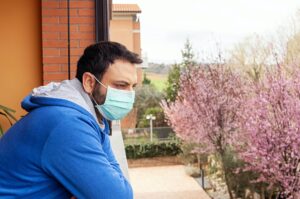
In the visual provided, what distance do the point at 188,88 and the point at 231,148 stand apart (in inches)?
69.4

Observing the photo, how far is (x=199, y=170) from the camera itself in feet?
36.3

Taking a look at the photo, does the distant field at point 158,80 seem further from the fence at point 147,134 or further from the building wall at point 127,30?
the building wall at point 127,30

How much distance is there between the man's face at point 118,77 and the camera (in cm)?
111

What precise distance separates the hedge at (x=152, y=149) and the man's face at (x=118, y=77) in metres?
11.4

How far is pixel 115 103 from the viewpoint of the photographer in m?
1.21

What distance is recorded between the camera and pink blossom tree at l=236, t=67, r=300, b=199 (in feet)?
20.3

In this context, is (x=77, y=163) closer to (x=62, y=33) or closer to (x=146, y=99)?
(x=62, y=33)

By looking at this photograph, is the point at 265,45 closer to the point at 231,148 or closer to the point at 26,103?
the point at 231,148

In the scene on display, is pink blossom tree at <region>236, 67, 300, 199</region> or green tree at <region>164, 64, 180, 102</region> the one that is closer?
pink blossom tree at <region>236, 67, 300, 199</region>

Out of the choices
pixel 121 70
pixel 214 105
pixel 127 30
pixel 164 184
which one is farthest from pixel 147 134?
pixel 121 70

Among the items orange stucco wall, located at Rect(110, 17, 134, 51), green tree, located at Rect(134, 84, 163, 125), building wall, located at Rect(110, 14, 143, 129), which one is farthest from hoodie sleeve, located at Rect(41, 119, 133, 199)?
orange stucco wall, located at Rect(110, 17, 134, 51)

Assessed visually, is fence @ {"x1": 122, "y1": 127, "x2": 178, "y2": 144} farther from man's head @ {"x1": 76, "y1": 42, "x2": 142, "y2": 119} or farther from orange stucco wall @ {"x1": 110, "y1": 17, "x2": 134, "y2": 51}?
man's head @ {"x1": 76, "y1": 42, "x2": 142, "y2": 119}

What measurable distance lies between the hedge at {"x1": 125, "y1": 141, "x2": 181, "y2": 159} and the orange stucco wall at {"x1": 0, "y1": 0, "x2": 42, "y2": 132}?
9.83 m

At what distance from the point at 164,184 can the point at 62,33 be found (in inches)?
321
